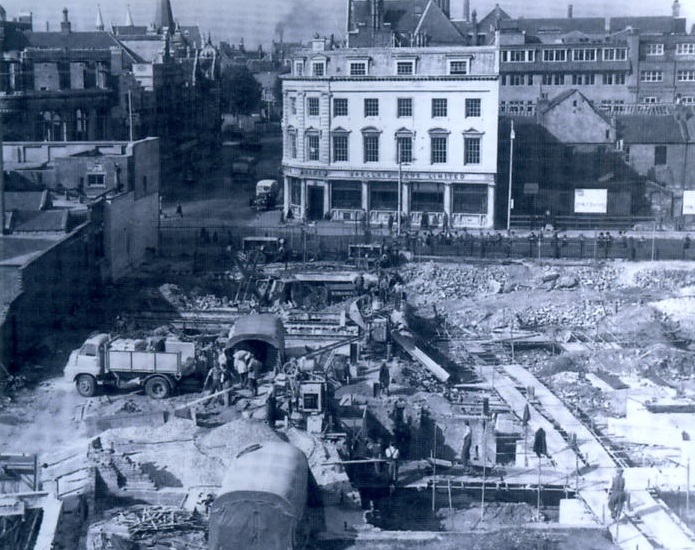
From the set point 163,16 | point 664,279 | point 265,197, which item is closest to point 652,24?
point 265,197

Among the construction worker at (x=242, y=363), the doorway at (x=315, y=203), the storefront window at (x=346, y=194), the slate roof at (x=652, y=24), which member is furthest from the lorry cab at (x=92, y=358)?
the slate roof at (x=652, y=24)

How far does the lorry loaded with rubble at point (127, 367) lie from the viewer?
1476 inches

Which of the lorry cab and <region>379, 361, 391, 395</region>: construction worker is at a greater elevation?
the lorry cab

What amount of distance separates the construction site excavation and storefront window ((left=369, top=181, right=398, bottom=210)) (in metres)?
12.9

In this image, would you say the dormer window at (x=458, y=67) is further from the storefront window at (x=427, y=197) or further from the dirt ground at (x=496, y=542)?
the dirt ground at (x=496, y=542)

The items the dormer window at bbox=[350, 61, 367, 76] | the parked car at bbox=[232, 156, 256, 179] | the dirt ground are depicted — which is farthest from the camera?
the parked car at bbox=[232, 156, 256, 179]

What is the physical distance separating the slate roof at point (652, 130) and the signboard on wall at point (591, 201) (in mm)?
10011

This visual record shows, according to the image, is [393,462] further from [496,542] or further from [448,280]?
[448,280]

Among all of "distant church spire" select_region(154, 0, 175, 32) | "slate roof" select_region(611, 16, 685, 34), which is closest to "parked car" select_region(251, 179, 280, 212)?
"slate roof" select_region(611, 16, 685, 34)

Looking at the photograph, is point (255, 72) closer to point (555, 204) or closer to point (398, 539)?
point (555, 204)

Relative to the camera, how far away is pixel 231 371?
38.3 meters

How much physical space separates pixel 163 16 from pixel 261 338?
324 ft

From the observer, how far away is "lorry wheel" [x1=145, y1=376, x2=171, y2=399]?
1479 inches

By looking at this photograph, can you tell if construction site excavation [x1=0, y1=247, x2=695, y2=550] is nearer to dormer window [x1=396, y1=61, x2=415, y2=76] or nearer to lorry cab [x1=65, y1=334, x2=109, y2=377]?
lorry cab [x1=65, y1=334, x2=109, y2=377]
